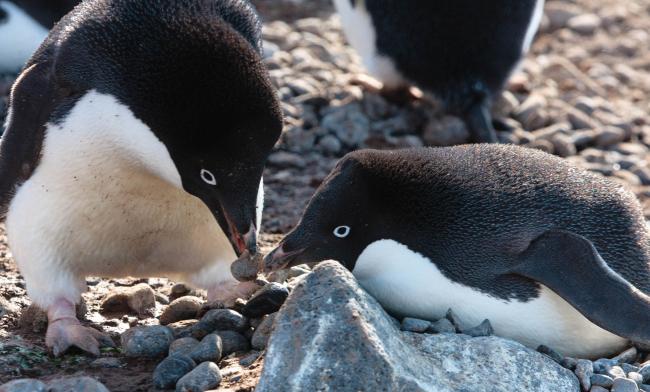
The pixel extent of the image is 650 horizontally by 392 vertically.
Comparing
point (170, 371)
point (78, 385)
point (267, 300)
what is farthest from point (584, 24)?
point (78, 385)

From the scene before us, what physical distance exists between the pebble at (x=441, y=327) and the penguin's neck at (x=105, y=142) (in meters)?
0.85

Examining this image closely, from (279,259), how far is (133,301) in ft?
2.49

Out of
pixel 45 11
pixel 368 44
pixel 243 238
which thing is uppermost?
pixel 45 11

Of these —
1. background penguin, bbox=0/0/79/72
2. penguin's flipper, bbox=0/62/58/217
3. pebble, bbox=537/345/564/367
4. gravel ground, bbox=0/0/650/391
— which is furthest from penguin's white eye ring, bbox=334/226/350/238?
background penguin, bbox=0/0/79/72

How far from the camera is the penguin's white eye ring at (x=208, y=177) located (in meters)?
3.19

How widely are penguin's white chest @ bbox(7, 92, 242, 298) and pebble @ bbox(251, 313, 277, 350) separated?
49 centimetres

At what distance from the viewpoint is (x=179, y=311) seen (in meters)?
3.63

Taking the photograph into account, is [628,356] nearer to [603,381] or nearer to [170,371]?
[603,381]

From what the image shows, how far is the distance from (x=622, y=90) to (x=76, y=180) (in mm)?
4377

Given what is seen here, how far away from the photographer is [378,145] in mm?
5801

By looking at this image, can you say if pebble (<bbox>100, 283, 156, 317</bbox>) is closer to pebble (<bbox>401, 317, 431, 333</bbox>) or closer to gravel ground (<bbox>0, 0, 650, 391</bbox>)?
gravel ground (<bbox>0, 0, 650, 391</bbox>)

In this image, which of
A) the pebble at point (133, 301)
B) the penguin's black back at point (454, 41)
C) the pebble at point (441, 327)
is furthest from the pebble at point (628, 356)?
the penguin's black back at point (454, 41)

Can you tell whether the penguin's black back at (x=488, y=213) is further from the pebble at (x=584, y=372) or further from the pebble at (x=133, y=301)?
the pebble at (x=133, y=301)

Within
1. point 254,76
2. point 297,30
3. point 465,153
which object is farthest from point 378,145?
point 254,76
